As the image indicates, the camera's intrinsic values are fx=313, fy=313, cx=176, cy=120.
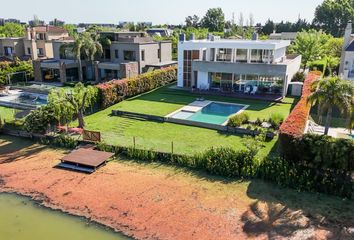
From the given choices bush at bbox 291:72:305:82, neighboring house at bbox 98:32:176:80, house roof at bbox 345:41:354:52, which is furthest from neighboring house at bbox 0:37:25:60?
house roof at bbox 345:41:354:52

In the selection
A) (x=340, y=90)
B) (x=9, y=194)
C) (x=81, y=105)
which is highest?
(x=340, y=90)

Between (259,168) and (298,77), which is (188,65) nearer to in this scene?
(298,77)

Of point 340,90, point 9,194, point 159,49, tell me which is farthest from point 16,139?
point 159,49

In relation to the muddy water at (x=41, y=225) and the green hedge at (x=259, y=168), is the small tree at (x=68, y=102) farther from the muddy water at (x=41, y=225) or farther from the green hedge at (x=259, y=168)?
the muddy water at (x=41, y=225)

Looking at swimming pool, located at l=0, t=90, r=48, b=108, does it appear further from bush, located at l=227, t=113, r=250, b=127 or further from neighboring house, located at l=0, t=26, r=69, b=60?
bush, located at l=227, t=113, r=250, b=127

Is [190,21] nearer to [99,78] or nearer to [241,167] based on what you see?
[99,78]

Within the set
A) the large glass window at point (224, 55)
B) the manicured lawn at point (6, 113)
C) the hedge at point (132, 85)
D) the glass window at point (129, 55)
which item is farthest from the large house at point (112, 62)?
the manicured lawn at point (6, 113)
